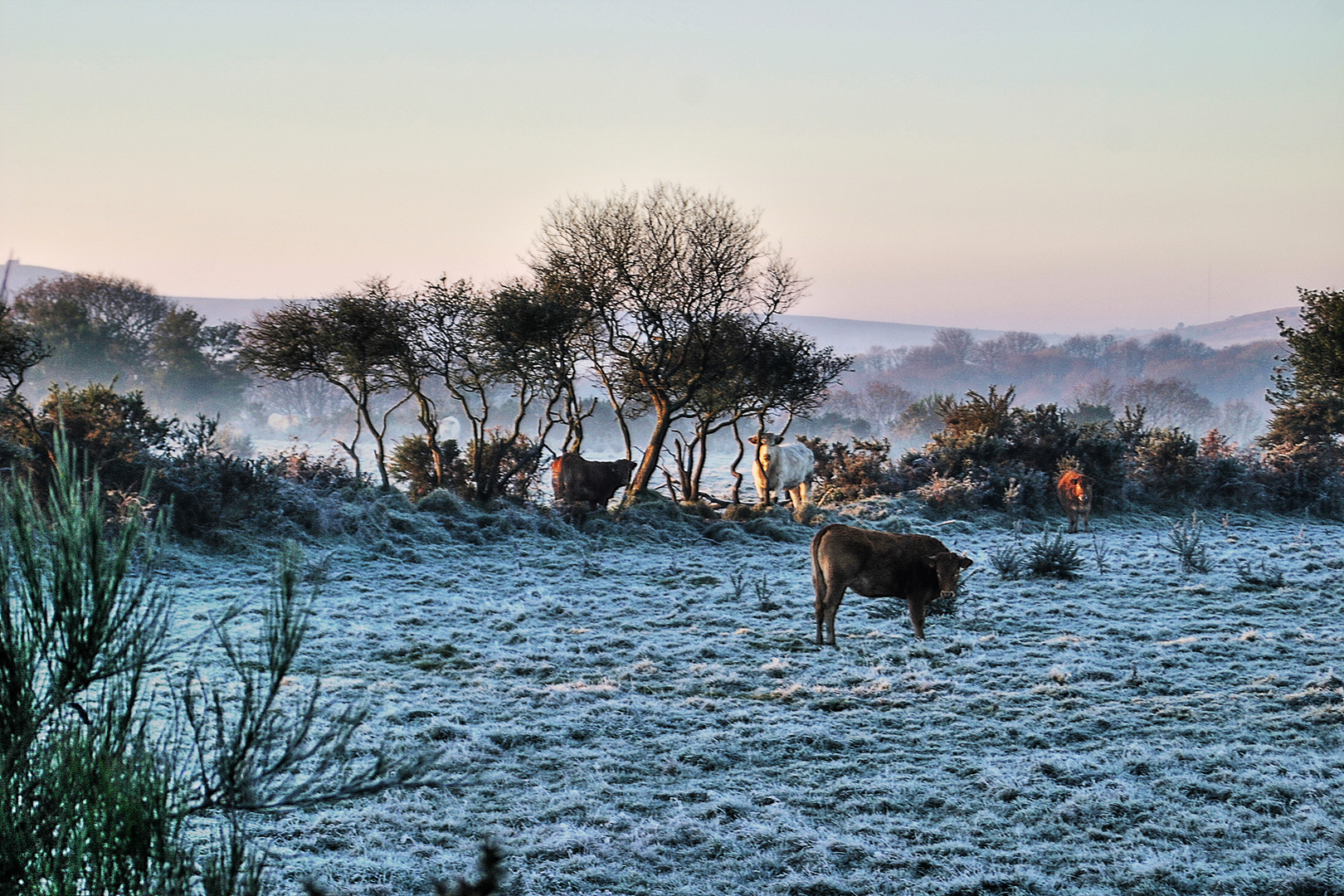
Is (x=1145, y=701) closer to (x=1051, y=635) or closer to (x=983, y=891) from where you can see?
(x=1051, y=635)

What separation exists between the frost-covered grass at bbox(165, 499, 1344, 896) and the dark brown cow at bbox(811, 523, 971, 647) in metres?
0.50

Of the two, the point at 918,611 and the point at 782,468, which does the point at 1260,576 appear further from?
the point at 782,468

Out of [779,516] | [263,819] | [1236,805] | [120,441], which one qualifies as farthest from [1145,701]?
[120,441]

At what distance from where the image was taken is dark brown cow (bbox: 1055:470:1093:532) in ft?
59.1

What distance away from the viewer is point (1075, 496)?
59.3 feet

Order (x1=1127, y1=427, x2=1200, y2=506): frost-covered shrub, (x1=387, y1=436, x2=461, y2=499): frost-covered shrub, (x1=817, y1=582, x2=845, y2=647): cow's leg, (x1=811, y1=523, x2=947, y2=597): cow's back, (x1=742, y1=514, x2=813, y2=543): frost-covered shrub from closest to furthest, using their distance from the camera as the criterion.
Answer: (x1=811, y1=523, x2=947, y2=597): cow's back, (x1=817, y1=582, x2=845, y2=647): cow's leg, (x1=742, y1=514, x2=813, y2=543): frost-covered shrub, (x1=387, y1=436, x2=461, y2=499): frost-covered shrub, (x1=1127, y1=427, x2=1200, y2=506): frost-covered shrub

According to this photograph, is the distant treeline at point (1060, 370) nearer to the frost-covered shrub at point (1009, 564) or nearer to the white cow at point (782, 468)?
the white cow at point (782, 468)

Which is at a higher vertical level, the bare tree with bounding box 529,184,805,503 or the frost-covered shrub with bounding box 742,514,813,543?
the bare tree with bounding box 529,184,805,503

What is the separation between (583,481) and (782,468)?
463 cm

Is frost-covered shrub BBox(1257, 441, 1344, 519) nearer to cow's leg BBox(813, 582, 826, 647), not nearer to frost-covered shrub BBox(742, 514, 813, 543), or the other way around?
frost-covered shrub BBox(742, 514, 813, 543)

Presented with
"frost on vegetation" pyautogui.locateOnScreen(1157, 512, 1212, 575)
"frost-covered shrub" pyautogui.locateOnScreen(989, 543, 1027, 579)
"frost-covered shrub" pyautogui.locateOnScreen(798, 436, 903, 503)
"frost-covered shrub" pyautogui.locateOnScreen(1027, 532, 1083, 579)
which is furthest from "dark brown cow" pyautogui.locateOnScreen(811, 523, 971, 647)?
"frost-covered shrub" pyautogui.locateOnScreen(798, 436, 903, 503)

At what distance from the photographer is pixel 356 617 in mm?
10750

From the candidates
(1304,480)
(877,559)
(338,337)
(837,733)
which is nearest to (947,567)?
(877,559)

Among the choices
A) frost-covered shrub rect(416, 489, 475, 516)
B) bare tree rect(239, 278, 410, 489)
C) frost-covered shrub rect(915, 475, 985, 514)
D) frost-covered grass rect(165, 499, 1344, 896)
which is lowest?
frost-covered grass rect(165, 499, 1344, 896)
